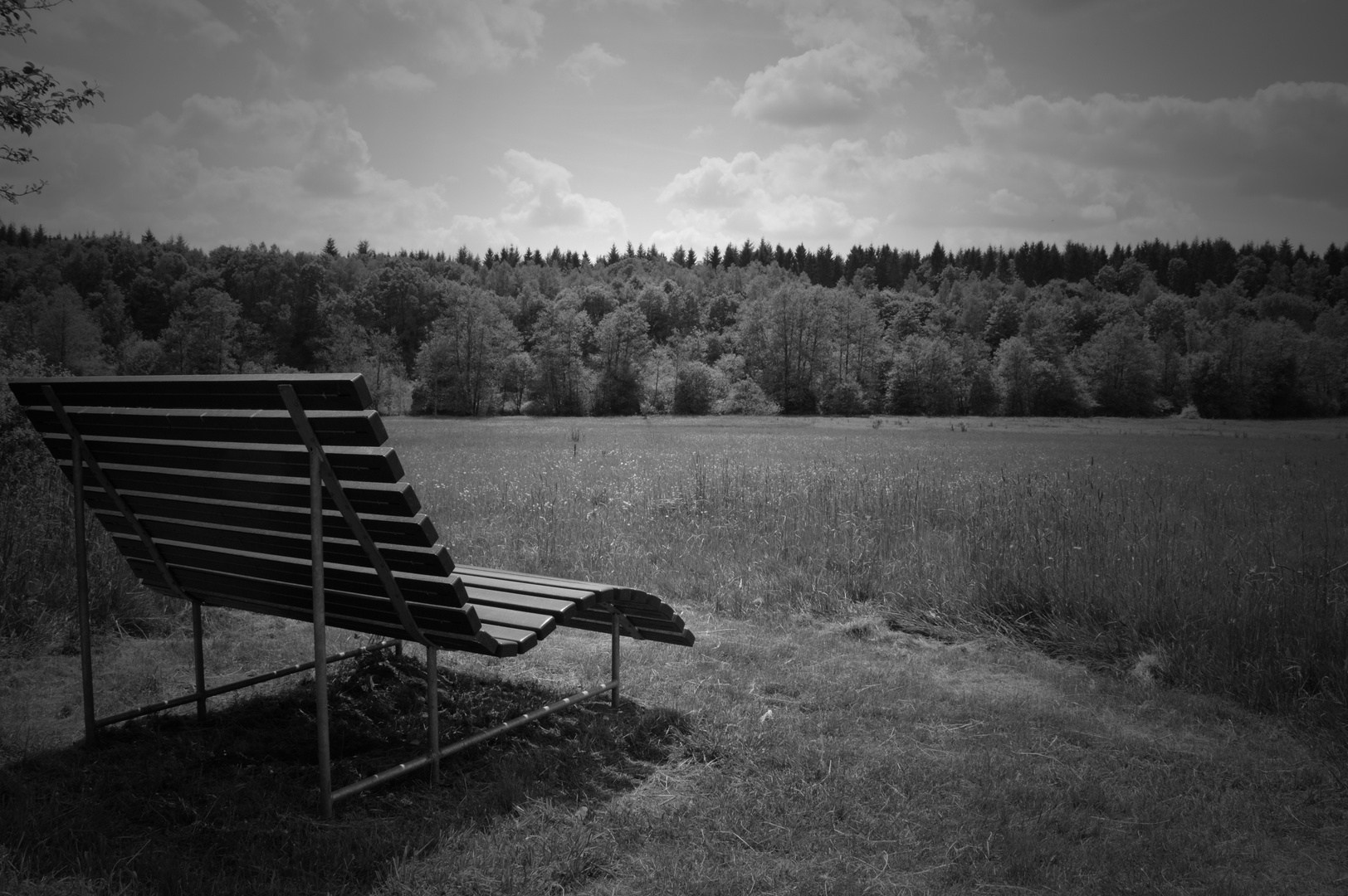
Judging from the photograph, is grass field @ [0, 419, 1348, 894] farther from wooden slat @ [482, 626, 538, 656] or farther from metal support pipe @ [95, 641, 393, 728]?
wooden slat @ [482, 626, 538, 656]

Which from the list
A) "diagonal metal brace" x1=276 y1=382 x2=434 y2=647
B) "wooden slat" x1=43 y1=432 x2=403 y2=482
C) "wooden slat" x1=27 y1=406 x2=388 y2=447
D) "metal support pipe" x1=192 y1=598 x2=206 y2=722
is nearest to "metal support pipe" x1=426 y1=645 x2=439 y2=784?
"diagonal metal brace" x1=276 y1=382 x2=434 y2=647

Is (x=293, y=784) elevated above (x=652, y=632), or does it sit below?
below

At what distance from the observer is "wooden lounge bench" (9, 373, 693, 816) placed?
9.41 feet

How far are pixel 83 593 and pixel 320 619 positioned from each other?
1.78 m

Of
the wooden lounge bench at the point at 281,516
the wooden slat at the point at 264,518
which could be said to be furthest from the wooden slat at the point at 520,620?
the wooden slat at the point at 264,518

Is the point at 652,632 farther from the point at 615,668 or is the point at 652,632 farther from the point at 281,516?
the point at 281,516

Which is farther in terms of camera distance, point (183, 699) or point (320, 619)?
point (183, 699)

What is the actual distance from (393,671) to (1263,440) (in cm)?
3214

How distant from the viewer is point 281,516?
10.6ft

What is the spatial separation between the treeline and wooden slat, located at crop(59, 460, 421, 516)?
3932 cm

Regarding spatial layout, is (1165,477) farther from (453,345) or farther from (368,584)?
(453,345)

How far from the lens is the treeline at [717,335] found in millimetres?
45156

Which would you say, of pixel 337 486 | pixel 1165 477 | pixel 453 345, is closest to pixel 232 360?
pixel 453 345

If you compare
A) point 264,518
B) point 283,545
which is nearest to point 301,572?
point 283,545
